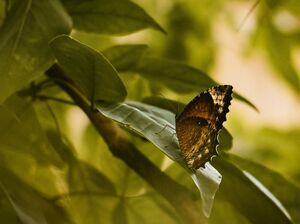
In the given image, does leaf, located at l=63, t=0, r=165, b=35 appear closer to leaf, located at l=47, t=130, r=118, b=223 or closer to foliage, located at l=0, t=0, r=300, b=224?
foliage, located at l=0, t=0, r=300, b=224

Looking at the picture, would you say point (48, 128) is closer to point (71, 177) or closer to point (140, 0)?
point (71, 177)

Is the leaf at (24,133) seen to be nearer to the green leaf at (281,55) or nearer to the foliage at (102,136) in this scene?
the foliage at (102,136)

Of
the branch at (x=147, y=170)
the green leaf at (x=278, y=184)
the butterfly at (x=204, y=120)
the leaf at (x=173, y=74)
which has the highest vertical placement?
the butterfly at (x=204, y=120)

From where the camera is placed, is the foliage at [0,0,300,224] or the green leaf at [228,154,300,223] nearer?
the foliage at [0,0,300,224]

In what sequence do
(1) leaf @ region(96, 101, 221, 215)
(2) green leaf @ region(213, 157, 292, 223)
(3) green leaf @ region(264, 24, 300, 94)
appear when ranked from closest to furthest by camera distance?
(1) leaf @ region(96, 101, 221, 215) < (2) green leaf @ region(213, 157, 292, 223) < (3) green leaf @ region(264, 24, 300, 94)

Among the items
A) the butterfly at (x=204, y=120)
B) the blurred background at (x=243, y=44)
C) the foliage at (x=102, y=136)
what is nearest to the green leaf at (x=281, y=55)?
the blurred background at (x=243, y=44)

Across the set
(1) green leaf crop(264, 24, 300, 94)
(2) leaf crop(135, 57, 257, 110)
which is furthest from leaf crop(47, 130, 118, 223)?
(1) green leaf crop(264, 24, 300, 94)

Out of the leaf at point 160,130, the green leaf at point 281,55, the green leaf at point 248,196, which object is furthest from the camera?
the green leaf at point 281,55
